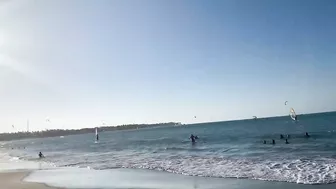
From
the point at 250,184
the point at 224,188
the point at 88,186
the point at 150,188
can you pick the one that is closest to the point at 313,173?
the point at 250,184

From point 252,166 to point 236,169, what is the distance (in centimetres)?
161

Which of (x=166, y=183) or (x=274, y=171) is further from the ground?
(x=274, y=171)

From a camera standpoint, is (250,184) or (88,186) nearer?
(250,184)

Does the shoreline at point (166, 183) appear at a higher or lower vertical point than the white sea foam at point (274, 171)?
lower

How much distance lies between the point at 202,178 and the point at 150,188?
12.5ft

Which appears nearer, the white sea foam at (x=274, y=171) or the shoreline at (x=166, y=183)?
the shoreline at (x=166, y=183)

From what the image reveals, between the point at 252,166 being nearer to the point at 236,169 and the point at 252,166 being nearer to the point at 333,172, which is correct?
the point at 236,169

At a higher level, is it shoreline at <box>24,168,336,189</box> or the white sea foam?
the white sea foam

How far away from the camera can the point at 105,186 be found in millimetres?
18750

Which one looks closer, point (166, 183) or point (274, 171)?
point (166, 183)

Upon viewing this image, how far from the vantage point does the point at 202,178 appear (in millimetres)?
20078

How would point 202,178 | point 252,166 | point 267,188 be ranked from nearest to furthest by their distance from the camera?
point 267,188, point 202,178, point 252,166

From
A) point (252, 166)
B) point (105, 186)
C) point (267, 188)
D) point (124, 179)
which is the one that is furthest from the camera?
point (252, 166)

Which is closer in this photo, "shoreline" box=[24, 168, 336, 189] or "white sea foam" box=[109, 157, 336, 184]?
"shoreline" box=[24, 168, 336, 189]
